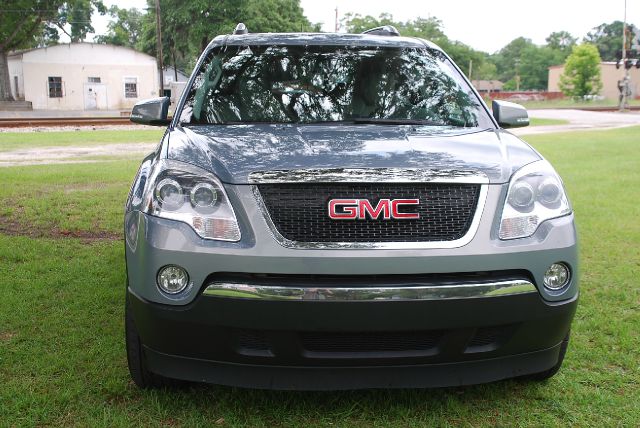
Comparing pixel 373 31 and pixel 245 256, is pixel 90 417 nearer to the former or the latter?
pixel 245 256

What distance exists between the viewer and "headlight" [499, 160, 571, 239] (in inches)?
105

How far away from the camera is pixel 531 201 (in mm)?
2770

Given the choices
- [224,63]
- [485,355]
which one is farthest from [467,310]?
[224,63]

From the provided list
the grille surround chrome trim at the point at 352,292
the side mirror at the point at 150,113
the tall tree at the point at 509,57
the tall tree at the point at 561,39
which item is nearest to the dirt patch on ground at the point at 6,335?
the side mirror at the point at 150,113

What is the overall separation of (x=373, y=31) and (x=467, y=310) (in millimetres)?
2943

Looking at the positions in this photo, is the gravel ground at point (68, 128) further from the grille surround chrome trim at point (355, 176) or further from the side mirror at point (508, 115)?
the grille surround chrome trim at point (355, 176)

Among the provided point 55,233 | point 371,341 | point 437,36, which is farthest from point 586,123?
point 437,36

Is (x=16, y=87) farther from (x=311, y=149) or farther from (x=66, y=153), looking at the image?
(x=311, y=149)

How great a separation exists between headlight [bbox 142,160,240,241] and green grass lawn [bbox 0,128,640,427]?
86cm

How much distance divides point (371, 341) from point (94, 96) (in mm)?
48978

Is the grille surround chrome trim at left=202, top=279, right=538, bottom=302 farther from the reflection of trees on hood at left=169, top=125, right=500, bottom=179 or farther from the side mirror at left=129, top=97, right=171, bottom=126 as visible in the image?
the side mirror at left=129, top=97, right=171, bottom=126

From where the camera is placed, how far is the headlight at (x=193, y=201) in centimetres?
257

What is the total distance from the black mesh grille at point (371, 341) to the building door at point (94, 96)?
48890 millimetres

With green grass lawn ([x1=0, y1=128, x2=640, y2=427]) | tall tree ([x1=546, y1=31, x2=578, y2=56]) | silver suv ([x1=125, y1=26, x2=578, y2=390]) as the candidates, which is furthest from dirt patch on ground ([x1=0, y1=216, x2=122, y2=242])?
tall tree ([x1=546, y1=31, x2=578, y2=56])
